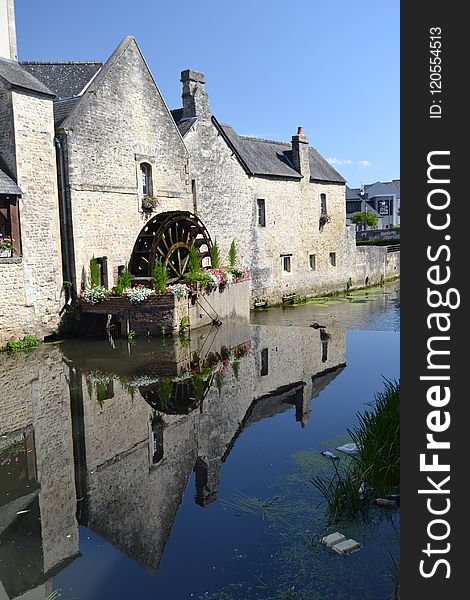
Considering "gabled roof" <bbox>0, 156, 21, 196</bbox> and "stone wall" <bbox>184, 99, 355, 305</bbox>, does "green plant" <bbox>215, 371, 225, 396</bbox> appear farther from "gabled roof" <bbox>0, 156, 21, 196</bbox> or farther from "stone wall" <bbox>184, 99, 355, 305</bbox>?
"stone wall" <bbox>184, 99, 355, 305</bbox>

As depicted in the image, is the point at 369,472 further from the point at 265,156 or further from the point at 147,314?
the point at 265,156

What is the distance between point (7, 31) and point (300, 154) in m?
12.4

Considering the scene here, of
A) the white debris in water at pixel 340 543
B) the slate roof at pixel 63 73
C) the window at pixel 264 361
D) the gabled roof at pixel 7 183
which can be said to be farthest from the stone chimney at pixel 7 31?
the white debris in water at pixel 340 543

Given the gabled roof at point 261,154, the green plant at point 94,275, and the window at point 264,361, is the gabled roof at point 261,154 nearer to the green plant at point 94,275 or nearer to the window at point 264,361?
the green plant at point 94,275

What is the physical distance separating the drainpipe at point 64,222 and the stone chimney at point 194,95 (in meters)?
6.44

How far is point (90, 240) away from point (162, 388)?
6702 mm

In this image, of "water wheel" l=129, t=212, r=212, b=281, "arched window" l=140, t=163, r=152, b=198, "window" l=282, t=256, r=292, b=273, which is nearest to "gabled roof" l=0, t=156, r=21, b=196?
"water wheel" l=129, t=212, r=212, b=281

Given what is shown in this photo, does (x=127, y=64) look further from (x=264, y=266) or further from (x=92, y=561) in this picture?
(x=92, y=561)

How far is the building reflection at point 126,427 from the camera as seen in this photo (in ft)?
18.1

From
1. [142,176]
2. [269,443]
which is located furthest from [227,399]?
[142,176]

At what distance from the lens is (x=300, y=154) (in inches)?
965

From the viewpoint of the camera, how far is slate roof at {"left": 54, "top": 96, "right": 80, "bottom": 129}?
48.9ft

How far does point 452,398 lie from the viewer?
2838 mm

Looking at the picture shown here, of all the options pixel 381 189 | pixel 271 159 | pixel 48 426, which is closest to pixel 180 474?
pixel 48 426
